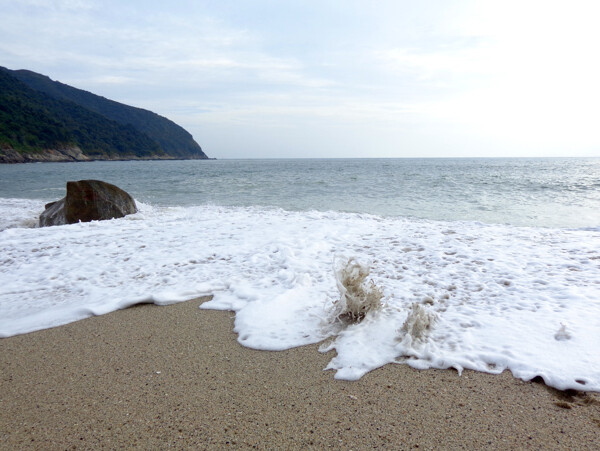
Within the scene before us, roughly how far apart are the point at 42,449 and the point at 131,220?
25.1 ft

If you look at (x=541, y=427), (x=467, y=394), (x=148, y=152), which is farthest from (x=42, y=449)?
(x=148, y=152)

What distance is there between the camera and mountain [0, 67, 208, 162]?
194ft

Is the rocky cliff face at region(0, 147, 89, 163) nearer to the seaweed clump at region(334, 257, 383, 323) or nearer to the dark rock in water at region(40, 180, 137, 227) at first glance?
the dark rock in water at region(40, 180, 137, 227)

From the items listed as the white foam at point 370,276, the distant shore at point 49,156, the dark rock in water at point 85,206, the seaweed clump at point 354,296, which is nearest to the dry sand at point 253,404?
the white foam at point 370,276

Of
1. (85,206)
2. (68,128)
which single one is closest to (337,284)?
(85,206)

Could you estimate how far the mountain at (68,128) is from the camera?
59125mm

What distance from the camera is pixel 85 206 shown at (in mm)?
8914

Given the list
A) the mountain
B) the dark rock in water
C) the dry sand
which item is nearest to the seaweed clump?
the dry sand

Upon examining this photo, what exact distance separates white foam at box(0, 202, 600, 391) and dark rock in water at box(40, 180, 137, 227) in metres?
1.47

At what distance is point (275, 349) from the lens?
294 cm

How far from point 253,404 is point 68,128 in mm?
90262

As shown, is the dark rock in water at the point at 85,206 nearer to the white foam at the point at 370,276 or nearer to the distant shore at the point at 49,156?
the white foam at the point at 370,276

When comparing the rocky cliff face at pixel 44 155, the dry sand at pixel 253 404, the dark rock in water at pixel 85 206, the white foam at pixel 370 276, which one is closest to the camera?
the dry sand at pixel 253 404

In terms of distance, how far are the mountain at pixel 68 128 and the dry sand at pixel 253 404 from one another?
66.4 meters
